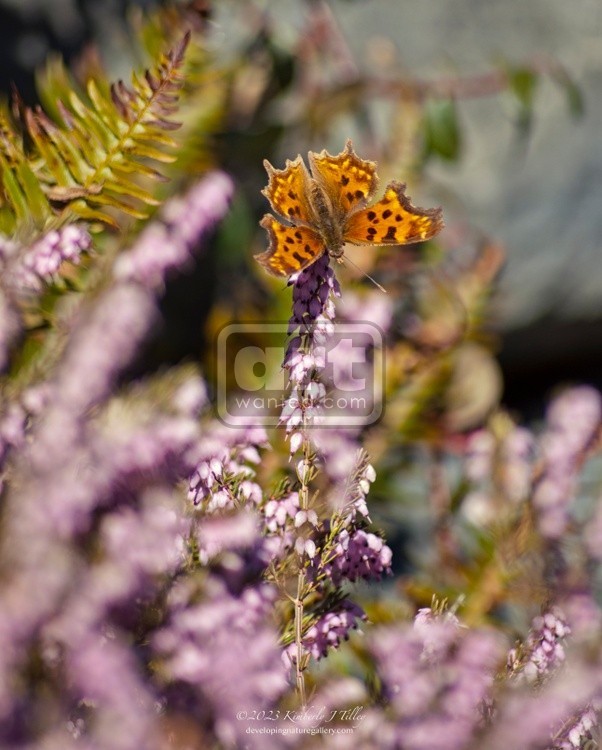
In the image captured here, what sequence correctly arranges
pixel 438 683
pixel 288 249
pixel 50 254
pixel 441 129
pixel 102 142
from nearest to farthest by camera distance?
pixel 438 683 < pixel 288 249 < pixel 50 254 < pixel 102 142 < pixel 441 129

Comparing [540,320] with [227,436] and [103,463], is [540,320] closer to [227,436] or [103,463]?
[227,436]

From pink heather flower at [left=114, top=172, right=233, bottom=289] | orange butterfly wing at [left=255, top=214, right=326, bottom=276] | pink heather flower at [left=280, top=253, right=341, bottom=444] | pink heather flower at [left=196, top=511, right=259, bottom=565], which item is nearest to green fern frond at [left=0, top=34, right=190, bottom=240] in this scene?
pink heather flower at [left=114, top=172, right=233, bottom=289]

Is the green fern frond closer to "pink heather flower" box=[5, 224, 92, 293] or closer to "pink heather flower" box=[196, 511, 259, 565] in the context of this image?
"pink heather flower" box=[5, 224, 92, 293]

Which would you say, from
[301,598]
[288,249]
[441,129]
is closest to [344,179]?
[288,249]

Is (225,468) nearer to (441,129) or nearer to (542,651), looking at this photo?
(542,651)

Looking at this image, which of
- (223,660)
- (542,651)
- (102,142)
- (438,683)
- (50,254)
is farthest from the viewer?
(102,142)

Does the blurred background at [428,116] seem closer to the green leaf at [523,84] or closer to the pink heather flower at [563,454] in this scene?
the green leaf at [523,84]

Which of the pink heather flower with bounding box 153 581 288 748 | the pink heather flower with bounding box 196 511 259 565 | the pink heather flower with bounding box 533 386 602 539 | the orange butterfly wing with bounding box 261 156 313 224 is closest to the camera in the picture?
the pink heather flower with bounding box 153 581 288 748
